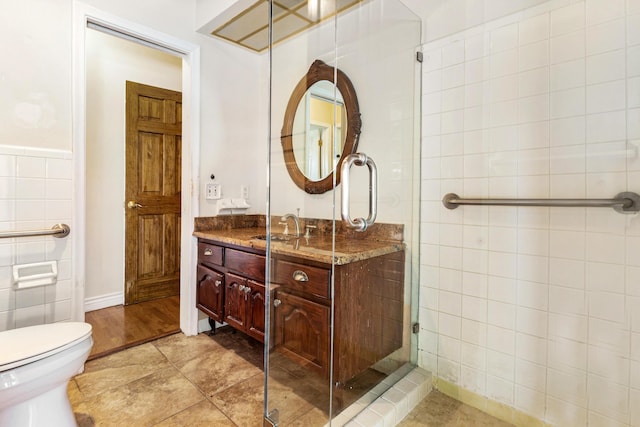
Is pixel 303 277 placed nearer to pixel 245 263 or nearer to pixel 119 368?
pixel 245 263

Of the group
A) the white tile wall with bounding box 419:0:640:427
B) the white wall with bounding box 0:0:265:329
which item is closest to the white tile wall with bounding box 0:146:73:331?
the white wall with bounding box 0:0:265:329

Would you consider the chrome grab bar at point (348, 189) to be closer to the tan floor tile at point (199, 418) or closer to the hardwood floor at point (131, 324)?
the tan floor tile at point (199, 418)

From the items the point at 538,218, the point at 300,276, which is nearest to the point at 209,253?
the point at 300,276

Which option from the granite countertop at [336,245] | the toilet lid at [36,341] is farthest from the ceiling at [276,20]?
the toilet lid at [36,341]

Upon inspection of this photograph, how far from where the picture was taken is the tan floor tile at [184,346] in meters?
2.03

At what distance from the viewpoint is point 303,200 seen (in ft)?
6.23

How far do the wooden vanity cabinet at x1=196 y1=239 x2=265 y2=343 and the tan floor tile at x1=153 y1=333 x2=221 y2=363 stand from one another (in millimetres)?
213

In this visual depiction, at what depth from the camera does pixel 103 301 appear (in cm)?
281

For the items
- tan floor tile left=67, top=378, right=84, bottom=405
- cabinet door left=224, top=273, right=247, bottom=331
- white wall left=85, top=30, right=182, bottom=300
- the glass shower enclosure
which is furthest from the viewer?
white wall left=85, top=30, right=182, bottom=300

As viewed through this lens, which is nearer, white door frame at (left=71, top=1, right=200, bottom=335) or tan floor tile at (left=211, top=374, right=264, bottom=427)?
tan floor tile at (left=211, top=374, right=264, bottom=427)

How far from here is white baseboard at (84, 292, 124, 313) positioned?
8.96ft

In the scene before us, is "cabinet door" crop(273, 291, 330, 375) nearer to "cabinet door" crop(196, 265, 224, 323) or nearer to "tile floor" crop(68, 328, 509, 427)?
"tile floor" crop(68, 328, 509, 427)

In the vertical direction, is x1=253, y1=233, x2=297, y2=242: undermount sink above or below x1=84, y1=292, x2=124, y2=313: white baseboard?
above

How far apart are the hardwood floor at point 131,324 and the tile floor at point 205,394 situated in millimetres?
138
